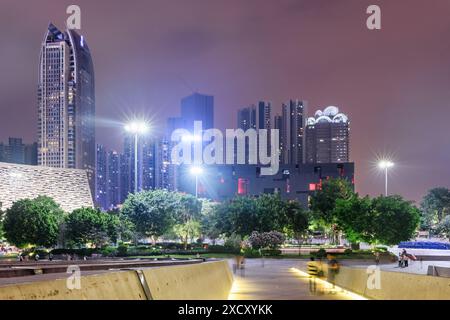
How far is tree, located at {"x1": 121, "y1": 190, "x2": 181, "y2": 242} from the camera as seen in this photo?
89.6 meters

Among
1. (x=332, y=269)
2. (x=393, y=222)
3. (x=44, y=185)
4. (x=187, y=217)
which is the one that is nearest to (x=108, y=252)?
(x=187, y=217)

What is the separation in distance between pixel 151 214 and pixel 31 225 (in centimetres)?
1958

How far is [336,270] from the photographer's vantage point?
24141mm

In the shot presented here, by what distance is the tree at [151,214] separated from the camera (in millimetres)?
89625

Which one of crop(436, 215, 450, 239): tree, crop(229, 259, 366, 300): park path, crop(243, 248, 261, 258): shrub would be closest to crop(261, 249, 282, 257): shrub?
crop(243, 248, 261, 258): shrub

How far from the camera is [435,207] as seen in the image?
5935 inches

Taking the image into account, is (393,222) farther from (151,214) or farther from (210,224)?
(151,214)

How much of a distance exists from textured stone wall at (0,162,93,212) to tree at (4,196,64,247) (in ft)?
56.7

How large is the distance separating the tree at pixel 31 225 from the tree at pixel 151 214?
14.1 m
